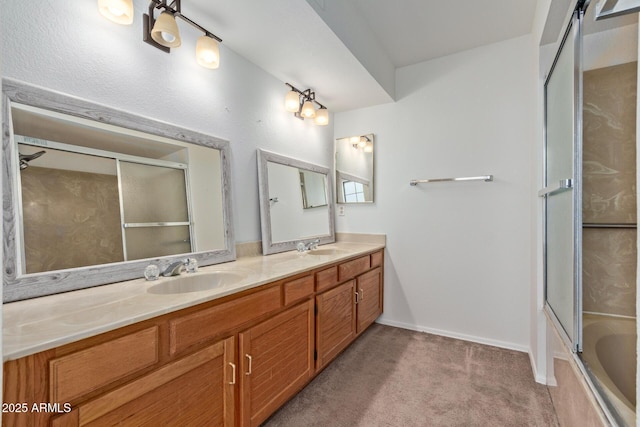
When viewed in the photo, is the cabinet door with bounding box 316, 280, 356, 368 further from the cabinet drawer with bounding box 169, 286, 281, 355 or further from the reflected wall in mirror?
the reflected wall in mirror

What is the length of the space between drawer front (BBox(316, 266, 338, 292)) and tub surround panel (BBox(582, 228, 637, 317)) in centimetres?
138

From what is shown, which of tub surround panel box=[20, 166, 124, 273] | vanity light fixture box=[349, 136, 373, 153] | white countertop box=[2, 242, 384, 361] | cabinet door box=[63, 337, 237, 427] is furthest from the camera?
vanity light fixture box=[349, 136, 373, 153]

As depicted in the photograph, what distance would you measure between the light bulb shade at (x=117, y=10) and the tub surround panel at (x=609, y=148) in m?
2.31

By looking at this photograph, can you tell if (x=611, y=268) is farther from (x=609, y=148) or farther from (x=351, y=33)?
(x=351, y=33)

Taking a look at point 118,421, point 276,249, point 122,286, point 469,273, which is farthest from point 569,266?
point 122,286

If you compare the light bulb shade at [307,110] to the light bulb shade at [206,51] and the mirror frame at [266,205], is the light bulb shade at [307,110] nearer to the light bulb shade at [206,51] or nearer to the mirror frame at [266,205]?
the mirror frame at [266,205]

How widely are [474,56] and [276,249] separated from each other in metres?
2.32

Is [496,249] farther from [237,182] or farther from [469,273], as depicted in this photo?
[237,182]

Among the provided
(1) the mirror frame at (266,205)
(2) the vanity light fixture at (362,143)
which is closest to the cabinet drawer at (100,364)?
(1) the mirror frame at (266,205)

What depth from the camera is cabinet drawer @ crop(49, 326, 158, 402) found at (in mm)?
789

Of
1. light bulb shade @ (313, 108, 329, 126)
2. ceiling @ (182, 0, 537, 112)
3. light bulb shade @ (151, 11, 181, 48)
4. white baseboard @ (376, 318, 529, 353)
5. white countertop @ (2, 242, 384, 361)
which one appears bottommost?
white baseboard @ (376, 318, 529, 353)

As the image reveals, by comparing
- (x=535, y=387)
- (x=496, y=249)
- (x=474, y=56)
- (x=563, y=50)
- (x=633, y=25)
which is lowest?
(x=535, y=387)

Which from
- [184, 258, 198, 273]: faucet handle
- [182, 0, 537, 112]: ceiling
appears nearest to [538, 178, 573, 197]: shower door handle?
[182, 0, 537, 112]: ceiling

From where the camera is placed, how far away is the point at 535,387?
1.89 metres
